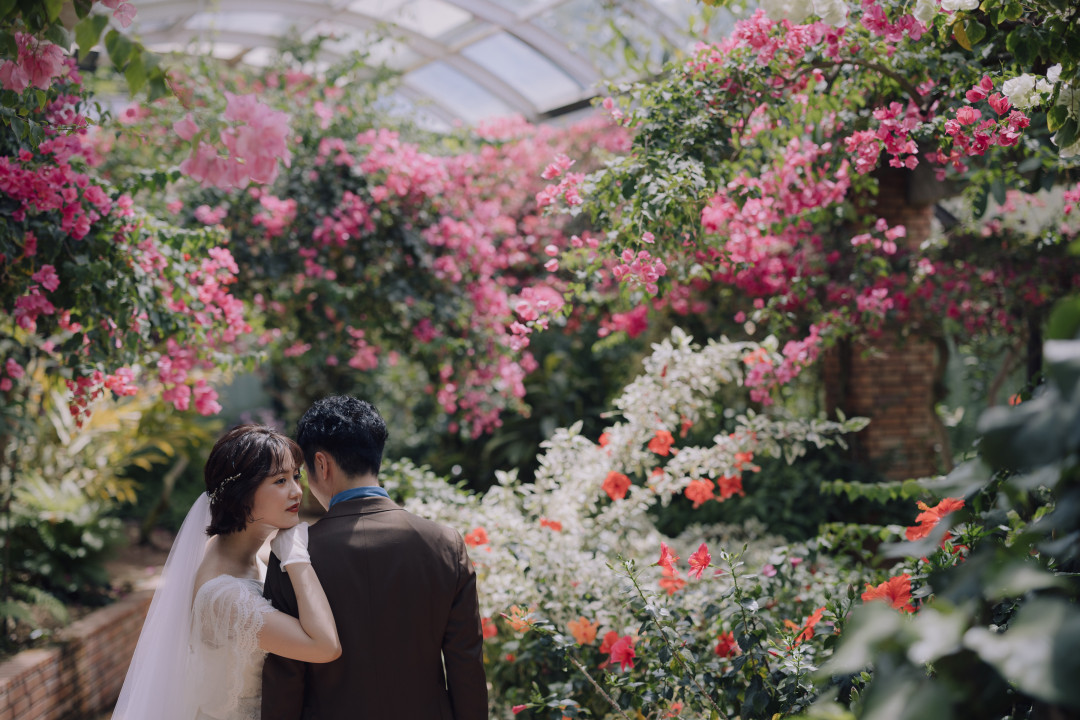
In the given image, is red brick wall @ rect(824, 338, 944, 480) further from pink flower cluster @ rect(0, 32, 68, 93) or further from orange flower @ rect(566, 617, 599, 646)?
pink flower cluster @ rect(0, 32, 68, 93)

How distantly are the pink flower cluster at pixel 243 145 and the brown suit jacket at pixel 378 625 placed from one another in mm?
809

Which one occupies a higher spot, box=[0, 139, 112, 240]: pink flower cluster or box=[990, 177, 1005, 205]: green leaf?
box=[0, 139, 112, 240]: pink flower cluster

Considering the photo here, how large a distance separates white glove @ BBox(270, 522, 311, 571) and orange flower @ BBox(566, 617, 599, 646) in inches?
38.3

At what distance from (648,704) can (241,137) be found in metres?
1.72

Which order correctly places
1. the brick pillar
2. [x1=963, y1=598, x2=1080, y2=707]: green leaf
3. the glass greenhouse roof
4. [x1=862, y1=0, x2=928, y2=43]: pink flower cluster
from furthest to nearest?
the glass greenhouse roof
the brick pillar
[x1=862, y1=0, x2=928, y2=43]: pink flower cluster
[x1=963, y1=598, x2=1080, y2=707]: green leaf

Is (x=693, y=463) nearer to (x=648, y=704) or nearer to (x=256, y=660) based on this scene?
(x=648, y=704)

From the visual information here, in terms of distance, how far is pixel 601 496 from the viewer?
3.13 meters

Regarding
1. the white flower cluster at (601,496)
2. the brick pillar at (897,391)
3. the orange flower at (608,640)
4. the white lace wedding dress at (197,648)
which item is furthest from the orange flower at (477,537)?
the brick pillar at (897,391)

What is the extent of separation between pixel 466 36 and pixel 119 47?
20.0 feet

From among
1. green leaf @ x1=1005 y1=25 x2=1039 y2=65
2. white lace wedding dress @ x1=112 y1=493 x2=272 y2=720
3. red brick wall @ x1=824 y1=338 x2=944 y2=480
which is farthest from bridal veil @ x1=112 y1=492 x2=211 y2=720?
red brick wall @ x1=824 y1=338 x2=944 y2=480

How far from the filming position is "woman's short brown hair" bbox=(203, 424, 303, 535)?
1935 millimetres

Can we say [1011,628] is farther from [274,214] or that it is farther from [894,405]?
[894,405]

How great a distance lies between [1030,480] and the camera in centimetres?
79

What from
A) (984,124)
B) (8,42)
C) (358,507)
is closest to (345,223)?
(358,507)
